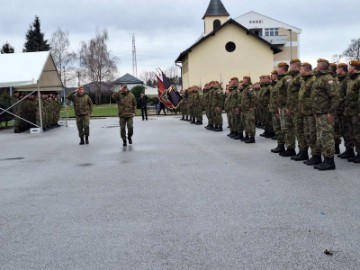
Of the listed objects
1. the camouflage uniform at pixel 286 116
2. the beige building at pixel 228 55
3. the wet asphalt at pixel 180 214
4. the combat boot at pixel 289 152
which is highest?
the beige building at pixel 228 55

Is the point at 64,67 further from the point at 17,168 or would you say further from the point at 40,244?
the point at 40,244

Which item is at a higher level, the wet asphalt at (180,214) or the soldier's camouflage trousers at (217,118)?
the soldier's camouflage trousers at (217,118)

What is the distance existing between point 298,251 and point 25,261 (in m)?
2.48

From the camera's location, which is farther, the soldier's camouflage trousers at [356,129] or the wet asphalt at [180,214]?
the soldier's camouflage trousers at [356,129]

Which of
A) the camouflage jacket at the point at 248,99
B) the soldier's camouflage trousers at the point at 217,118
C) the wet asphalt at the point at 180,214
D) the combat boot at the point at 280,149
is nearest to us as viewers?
the wet asphalt at the point at 180,214

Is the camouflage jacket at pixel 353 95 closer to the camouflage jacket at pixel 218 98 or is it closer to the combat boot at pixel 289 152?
the combat boot at pixel 289 152

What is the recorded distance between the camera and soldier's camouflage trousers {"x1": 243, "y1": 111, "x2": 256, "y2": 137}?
14211 mm

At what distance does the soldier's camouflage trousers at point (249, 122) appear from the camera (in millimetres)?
14211

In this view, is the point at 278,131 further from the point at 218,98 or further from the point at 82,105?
the point at 218,98

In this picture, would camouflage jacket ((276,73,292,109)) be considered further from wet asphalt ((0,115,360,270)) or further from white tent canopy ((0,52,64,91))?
white tent canopy ((0,52,64,91))

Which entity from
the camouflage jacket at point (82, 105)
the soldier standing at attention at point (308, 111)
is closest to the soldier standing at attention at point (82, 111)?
the camouflage jacket at point (82, 105)

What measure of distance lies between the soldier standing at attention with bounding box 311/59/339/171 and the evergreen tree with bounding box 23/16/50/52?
198ft

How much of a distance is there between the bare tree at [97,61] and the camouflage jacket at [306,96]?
6865cm

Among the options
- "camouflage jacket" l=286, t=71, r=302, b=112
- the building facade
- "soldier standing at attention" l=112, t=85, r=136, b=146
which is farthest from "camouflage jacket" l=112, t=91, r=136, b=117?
the building facade
